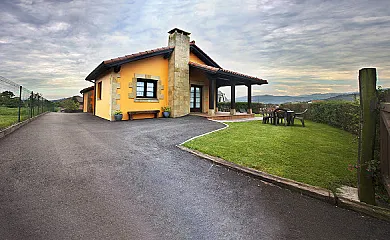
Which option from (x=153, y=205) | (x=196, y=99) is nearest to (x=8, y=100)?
(x=153, y=205)

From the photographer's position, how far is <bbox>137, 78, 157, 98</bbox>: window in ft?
41.3

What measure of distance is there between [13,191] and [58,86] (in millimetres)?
27048

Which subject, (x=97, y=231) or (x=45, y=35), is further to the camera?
(x=45, y=35)

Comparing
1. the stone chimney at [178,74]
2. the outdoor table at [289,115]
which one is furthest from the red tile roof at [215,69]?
the outdoor table at [289,115]

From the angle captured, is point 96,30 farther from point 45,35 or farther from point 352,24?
point 352,24

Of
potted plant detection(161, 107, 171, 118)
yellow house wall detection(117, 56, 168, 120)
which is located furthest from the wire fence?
potted plant detection(161, 107, 171, 118)

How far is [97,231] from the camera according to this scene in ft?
6.18

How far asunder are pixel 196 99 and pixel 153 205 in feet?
Result: 44.8

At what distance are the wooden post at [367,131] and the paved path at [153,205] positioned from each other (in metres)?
0.38

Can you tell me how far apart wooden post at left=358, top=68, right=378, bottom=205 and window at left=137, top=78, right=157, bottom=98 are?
11688 millimetres

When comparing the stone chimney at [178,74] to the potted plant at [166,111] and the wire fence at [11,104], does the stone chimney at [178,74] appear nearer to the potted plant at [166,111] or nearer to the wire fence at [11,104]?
the potted plant at [166,111]

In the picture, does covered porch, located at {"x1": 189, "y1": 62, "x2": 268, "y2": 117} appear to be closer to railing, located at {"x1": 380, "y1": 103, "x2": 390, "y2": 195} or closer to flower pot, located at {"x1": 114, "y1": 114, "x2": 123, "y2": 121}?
flower pot, located at {"x1": 114, "y1": 114, "x2": 123, "y2": 121}

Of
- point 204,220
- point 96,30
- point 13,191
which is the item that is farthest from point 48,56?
point 204,220

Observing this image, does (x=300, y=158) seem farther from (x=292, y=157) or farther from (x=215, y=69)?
(x=215, y=69)
